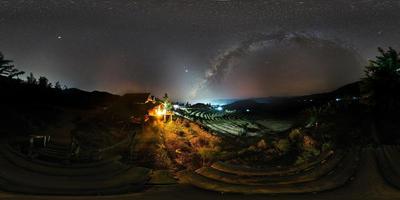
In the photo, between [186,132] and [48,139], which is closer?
[48,139]

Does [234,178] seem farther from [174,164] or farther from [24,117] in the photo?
[24,117]

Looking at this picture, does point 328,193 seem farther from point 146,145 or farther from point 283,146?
point 146,145

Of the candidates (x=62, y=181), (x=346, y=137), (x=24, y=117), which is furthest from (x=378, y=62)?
(x=24, y=117)

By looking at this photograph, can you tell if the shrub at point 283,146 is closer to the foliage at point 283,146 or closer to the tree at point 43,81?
the foliage at point 283,146

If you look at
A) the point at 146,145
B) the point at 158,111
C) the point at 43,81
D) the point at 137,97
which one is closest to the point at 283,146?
the point at 146,145

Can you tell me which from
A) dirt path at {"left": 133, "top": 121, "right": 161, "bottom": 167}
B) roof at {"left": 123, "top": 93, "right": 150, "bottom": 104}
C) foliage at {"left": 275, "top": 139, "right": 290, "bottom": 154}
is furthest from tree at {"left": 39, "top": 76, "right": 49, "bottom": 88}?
foliage at {"left": 275, "top": 139, "right": 290, "bottom": 154}

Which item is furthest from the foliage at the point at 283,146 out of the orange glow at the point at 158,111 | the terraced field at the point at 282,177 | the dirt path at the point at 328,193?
the orange glow at the point at 158,111

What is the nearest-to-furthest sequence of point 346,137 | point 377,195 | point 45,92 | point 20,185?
point 377,195, point 20,185, point 346,137, point 45,92

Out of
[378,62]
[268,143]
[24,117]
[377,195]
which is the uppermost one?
[378,62]
